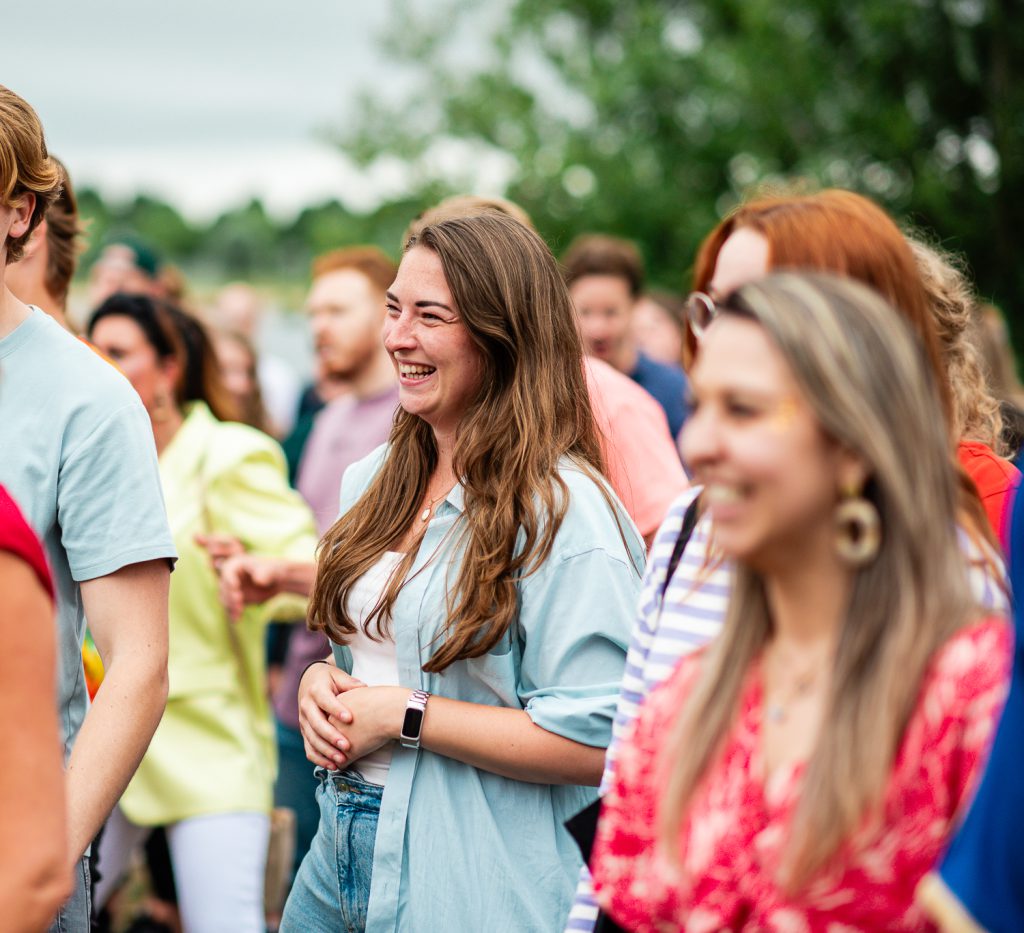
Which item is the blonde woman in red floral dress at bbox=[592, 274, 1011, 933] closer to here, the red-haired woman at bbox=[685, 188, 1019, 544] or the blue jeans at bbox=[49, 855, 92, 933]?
the red-haired woman at bbox=[685, 188, 1019, 544]

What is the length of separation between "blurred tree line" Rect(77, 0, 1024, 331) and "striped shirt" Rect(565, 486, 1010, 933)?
27.4ft

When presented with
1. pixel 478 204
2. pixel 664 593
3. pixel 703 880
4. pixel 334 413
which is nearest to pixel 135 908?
pixel 334 413

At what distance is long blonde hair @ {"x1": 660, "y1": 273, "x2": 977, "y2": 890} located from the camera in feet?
4.69

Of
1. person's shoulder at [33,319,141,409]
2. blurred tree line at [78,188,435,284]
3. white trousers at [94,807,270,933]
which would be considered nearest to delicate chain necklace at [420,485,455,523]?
person's shoulder at [33,319,141,409]

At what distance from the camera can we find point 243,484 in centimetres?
425

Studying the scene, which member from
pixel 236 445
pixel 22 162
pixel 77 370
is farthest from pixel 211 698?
pixel 22 162

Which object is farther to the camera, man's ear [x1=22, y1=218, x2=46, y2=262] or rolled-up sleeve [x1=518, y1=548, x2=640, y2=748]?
man's ear [x1=22, y1=218, x2=46, y2=262]

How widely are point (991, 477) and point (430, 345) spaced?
1118mm

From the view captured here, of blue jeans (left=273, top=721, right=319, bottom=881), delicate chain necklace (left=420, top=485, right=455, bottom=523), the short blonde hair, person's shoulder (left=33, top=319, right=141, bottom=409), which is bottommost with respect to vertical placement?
blue jeans (left=273, top=721, right=319, bottom=881)

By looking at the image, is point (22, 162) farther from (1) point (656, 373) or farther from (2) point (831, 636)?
(1) point (656, 373)

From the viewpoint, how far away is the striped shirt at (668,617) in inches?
78.6

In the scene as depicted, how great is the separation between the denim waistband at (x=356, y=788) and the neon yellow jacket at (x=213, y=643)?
128 cm

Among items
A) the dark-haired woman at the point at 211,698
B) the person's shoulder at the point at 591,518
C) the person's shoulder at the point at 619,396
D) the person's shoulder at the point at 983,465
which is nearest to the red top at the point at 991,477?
the person's shoulder at the point at 983,465

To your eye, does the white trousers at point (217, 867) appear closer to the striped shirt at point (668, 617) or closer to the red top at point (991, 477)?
the striped shirt at point (668, 617)
